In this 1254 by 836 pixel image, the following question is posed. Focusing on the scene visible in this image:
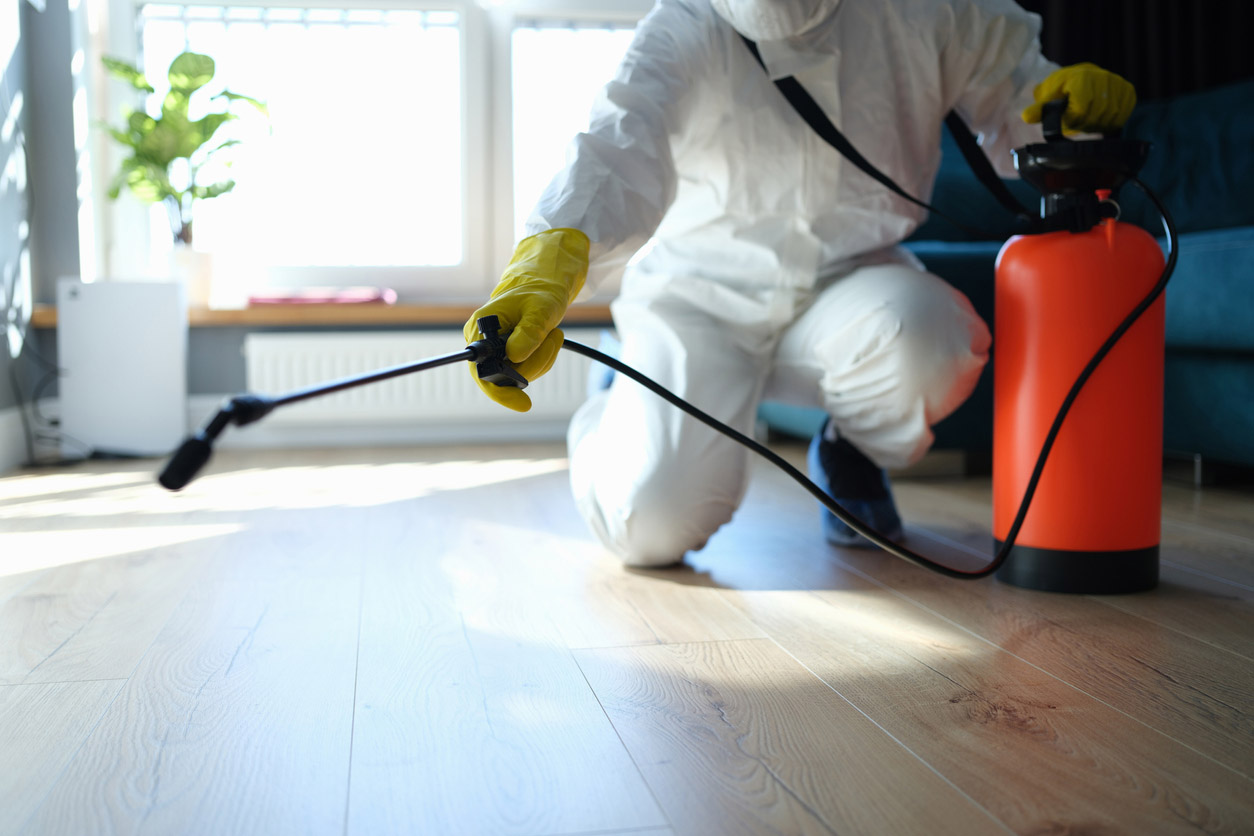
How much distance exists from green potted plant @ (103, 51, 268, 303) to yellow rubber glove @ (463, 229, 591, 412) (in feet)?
7.11

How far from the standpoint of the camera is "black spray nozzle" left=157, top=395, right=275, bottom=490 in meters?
0.64

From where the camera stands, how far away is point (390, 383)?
3201 millimetres

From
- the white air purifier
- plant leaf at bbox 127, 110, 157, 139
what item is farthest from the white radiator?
plant leaf at bbox 127, 110, 157, 139

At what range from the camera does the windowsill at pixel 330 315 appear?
9.79 ft

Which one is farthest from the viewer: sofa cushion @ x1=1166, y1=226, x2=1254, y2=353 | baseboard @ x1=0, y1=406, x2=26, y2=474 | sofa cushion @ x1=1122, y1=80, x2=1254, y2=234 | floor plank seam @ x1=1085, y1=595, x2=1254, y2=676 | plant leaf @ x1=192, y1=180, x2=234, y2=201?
plant leaf @ x1=192, y1=180, x2=234, y2=201

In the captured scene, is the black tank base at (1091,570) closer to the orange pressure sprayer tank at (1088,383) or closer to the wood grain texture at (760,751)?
the orange pressure sprayer tank at (1088,383)

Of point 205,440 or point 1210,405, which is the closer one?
point 205,440

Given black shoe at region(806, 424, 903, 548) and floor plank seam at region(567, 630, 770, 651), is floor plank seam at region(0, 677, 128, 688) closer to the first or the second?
floor plank seam at region(567, 630, 770, 651)

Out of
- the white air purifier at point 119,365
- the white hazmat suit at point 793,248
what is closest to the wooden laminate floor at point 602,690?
the white hazmat suit at point 793,248

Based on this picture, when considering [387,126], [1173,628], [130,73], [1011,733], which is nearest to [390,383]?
[387,126]

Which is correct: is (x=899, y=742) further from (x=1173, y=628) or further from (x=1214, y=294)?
(x=1214, y=294)

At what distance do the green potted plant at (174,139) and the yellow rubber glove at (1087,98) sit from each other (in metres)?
2.31

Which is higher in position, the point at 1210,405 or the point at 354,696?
the point at 1210,405

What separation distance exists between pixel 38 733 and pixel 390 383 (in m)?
2.41
